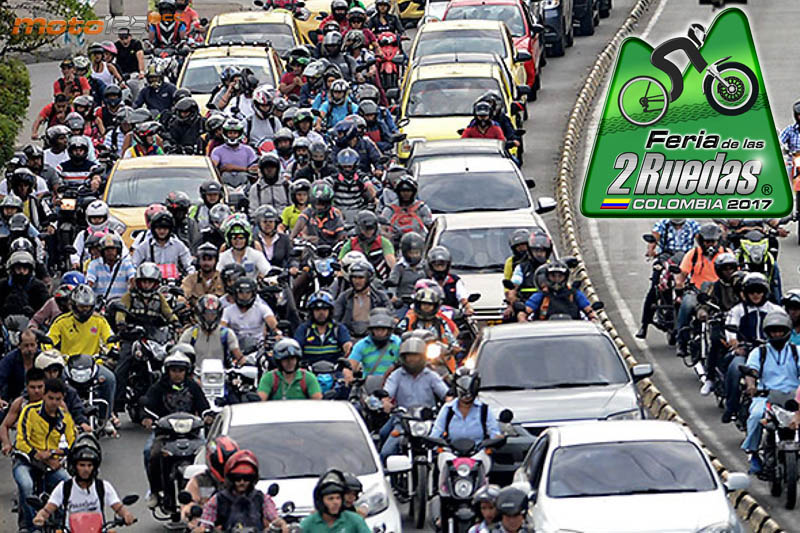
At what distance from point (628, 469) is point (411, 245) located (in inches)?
300

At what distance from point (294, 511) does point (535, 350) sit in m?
5.04

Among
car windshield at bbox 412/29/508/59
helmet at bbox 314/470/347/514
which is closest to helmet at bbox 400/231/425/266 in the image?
helmet at bbox 314/470/347/514

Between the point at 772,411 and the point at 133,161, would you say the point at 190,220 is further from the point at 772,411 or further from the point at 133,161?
the point at 772,411

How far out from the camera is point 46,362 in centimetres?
2169

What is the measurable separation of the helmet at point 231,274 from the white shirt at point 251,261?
4.21ft

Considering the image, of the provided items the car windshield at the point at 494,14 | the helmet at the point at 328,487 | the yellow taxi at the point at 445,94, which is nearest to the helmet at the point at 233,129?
the yellow taxi at the point at 445,94

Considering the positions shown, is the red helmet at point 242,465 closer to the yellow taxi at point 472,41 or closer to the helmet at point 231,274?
the helmet at point 231,274

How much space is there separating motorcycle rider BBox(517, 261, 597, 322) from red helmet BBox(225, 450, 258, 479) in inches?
299

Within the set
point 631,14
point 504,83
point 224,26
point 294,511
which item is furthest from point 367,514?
point 631,14

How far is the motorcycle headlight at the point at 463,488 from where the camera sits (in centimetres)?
1959

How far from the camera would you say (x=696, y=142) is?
21.3 m

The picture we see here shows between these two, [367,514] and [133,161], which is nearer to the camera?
[367,514]

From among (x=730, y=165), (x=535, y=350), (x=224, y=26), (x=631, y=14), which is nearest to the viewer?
(x=730, y=165)

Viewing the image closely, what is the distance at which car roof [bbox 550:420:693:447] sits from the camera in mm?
18906
